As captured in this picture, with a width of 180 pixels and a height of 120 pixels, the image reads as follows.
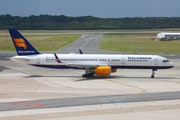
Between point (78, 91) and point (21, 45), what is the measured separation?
61.0ft

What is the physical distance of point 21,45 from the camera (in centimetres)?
5912

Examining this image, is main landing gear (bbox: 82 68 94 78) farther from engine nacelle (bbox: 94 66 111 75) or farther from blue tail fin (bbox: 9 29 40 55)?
blue tail fin (bbox: 9 29 40 55)

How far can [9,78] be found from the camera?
182 ft

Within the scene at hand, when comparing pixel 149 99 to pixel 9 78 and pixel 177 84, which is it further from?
pixel 9 78

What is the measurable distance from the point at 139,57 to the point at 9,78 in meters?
18.8

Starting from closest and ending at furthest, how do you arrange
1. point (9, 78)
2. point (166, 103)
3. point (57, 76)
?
1. point (166, 103)
2. point (9, 78)
3. point (57, 76)

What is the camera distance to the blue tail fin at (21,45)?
59031mm

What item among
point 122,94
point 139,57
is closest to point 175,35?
point 139,57

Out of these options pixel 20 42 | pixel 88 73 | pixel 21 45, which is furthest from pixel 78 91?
pixel 20 42

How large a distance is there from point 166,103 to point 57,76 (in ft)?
83.3

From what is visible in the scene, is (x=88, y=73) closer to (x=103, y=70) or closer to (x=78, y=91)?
(x=103, y=70)

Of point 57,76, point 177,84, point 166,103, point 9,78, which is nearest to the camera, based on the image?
point 166,103

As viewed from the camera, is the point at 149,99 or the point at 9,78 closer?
the point at 149,99

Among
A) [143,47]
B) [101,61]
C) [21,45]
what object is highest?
[21,45]
